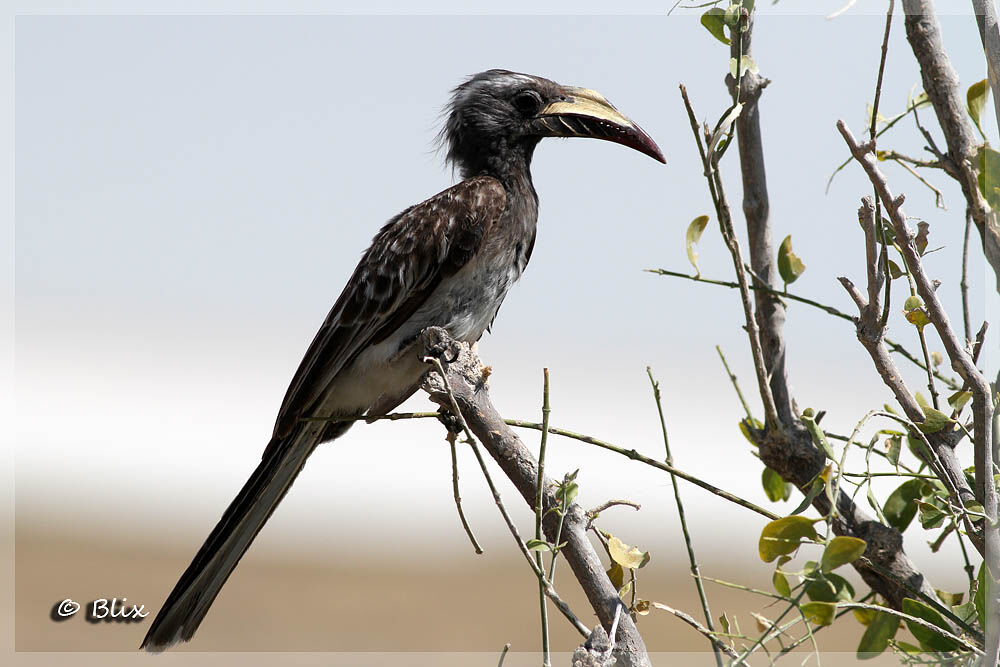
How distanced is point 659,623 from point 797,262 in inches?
186

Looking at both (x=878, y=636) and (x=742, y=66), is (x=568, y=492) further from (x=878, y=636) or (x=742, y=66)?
(x=742, y=66)

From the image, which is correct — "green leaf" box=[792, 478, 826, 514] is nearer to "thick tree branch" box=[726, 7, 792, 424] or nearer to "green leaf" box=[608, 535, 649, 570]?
"green leaf" box=[608, 535, 649, 570]

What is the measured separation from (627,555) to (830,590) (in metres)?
0.33

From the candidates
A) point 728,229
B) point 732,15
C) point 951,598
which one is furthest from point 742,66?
point 951,598

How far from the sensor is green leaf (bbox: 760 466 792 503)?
2076mm

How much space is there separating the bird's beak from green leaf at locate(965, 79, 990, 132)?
5.49 ft

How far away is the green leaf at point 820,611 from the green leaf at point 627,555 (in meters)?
0.29

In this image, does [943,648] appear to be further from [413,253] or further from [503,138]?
[503,138]

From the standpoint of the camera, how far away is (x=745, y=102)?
6.66 feet

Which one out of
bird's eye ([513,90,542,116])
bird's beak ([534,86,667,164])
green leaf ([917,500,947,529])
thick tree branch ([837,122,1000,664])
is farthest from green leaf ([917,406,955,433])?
bird's eye ([513,90,542,116])

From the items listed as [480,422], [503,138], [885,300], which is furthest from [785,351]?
[503,138]

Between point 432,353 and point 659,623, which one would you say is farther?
point 659,623

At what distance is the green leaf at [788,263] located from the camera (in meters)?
1.98

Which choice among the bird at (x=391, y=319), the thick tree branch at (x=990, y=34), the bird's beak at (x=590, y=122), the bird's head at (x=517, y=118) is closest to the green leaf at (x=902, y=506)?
the thick tree branch at (x=990, y=34)
